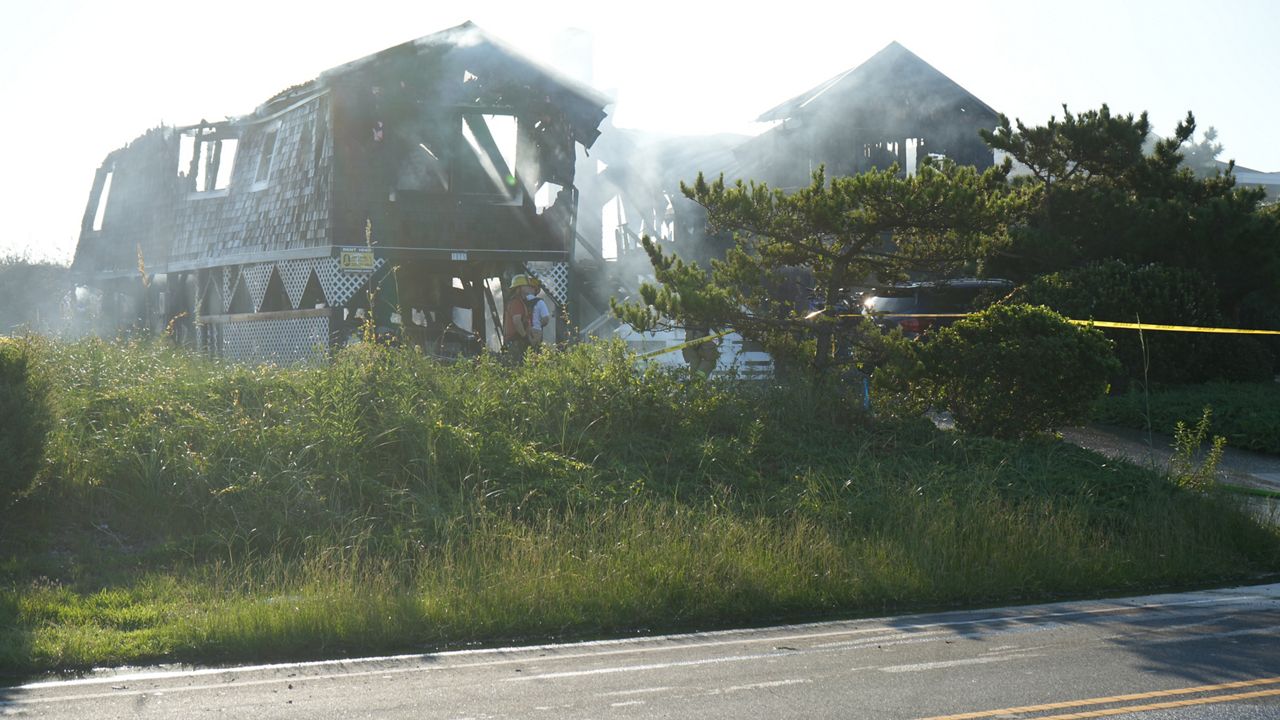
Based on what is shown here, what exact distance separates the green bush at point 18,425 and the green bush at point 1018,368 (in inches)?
350

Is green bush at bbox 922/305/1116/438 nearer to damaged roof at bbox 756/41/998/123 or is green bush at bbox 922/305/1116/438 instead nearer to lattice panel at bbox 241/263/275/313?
lattice panel at bbox 241/263/275/313

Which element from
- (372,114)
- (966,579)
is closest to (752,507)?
(966,579)

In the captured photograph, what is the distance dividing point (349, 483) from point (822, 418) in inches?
217

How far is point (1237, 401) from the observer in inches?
725

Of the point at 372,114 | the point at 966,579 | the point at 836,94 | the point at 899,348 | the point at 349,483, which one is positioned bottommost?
the point at 966,579

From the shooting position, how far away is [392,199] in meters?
22.3

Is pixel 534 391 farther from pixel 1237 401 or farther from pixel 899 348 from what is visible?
pixel 1237 401

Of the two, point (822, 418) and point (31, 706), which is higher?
point (822, 418)

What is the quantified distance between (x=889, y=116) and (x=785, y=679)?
105 ft

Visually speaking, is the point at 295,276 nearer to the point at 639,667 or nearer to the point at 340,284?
the point at 340,284

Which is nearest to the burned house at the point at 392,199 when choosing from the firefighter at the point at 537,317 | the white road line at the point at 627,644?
the firefighter at the point at 537,317

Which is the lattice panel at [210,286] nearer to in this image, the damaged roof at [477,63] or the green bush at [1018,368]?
the damaged roof at [477,63]

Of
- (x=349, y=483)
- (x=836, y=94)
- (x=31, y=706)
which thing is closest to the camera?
(x=31, y=706)

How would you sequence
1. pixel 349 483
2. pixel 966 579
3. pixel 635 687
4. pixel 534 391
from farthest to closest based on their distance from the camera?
pixel 534 391 → pixel 349 483 → pixel 966 579 → pixel 635 687
